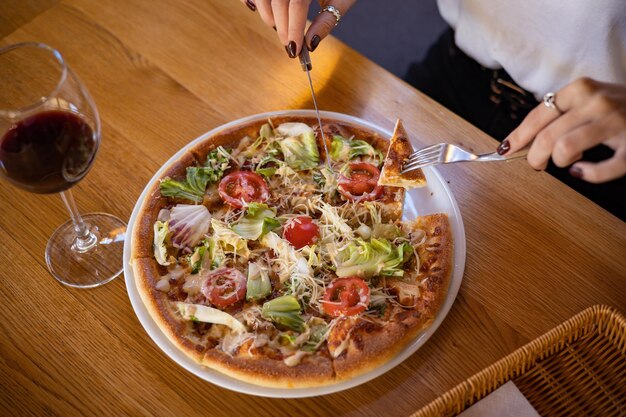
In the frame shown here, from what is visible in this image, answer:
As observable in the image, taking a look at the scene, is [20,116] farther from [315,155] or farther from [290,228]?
[315,155]

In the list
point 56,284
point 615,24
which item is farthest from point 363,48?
point 56,284

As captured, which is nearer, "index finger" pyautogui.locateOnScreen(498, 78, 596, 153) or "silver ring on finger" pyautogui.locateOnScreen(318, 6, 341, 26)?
"index finger" pyautogui.locateOnScreen(498, 78, 596, 153)

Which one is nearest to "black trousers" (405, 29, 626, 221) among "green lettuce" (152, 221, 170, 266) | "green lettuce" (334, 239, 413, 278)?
"green lettuce" (334, 239, 413, 278)

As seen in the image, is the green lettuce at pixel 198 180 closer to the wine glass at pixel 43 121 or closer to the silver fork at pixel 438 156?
the wine glass at pixel 43 121

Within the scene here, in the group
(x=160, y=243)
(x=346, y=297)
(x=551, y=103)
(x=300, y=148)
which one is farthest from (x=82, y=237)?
(x=551, y=103)

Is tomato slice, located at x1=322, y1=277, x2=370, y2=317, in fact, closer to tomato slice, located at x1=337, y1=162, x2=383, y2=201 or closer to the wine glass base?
tomato slice, located at x1=337, y1=162, x2=383, y2=201

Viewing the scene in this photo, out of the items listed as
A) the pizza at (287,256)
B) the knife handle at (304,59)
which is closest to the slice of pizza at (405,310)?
the pizza at (287,256)
